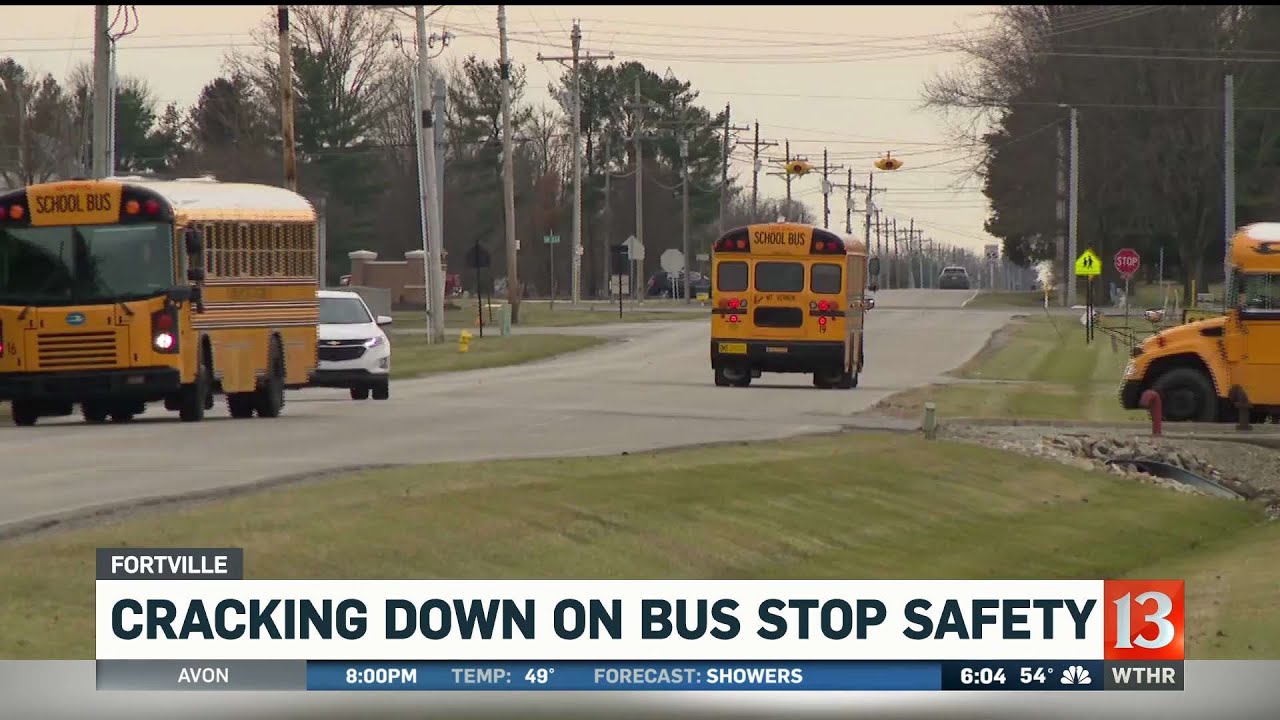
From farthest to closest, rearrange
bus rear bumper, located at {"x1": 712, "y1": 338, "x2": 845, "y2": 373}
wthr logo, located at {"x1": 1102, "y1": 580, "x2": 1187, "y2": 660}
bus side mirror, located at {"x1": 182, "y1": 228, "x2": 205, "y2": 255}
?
1. bus rear bumper, located at {"x1": 712, "y1": 338, "x2": 845, "y2": 373}
2. bus side mirror, located at {"x1": 182, "y1": 228, "x2": 205, "y2": 255}
3. wthr logo, located at {"x1": 1102, "y1": 580, "x2": 1187, "y2": 660}

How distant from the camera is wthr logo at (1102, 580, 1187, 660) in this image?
1237 cm

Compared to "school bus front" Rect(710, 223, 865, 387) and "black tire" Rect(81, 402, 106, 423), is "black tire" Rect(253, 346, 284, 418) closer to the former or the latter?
"black tire" Rect(81, 402, 106, 423)

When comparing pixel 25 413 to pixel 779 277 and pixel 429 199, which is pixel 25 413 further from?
pixel 429 199

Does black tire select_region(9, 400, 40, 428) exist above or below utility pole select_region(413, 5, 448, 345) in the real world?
below

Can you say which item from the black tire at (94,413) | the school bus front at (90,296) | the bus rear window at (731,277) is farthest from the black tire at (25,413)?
the bus rear window at (731,277)

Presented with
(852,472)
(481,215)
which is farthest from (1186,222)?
(852,472)

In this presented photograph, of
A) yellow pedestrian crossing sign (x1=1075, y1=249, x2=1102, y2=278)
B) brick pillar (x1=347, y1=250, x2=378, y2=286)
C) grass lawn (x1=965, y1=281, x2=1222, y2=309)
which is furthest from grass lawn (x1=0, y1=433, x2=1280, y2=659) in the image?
grass lawn (x1=965, y1=281, x2=1222, y2=309)

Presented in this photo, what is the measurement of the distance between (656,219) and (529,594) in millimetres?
135132

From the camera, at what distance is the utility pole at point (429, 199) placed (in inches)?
2295

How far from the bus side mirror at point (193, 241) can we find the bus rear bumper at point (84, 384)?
4.91 feet

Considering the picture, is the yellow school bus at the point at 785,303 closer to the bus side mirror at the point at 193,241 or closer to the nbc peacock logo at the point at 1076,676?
the bus side mirror at the point at 193,241

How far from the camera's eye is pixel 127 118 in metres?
123

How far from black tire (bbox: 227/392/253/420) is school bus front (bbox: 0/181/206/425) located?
9.40 feet

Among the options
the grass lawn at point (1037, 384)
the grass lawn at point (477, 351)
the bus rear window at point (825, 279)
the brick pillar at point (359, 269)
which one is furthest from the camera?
the brick pillar at point (359, 269)
